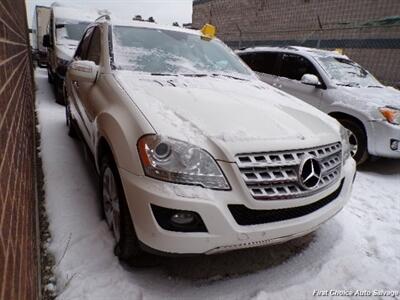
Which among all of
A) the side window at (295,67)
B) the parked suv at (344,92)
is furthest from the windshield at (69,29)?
the side window at (295,67)

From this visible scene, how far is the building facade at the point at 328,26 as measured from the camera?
13.0 m

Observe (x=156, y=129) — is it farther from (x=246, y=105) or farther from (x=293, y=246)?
(x=293, y=246)

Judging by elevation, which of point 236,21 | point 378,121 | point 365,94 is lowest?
point 378,121

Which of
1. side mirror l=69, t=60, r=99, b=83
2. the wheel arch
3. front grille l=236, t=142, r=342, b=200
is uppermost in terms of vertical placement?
side mirror l=69, t=60, r=99, b=83

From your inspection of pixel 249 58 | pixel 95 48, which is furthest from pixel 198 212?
pixel 249 58

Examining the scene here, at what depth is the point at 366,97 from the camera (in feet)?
15.5

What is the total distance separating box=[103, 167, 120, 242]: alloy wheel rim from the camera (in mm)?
2266

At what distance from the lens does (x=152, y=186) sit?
1842mm

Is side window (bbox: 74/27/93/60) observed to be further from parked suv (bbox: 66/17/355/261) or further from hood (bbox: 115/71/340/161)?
hood (bbox: 115/71/340/161)

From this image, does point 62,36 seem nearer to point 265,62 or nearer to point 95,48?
point 265,62

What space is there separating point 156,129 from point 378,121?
11.8 feet

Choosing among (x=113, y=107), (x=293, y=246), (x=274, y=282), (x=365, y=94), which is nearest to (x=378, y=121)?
(x=365, y=94)

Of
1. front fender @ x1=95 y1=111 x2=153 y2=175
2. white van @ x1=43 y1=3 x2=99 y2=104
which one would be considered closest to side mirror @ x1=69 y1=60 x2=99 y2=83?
front fender @ x1=95 y1=111 x2=153 y2=175

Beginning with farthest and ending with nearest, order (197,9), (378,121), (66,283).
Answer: (197,9)
(378,121)
(66,283)
